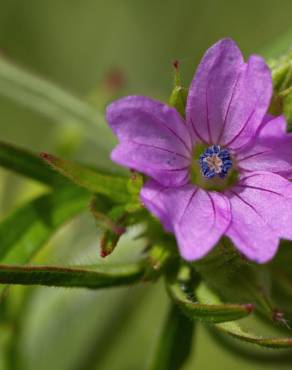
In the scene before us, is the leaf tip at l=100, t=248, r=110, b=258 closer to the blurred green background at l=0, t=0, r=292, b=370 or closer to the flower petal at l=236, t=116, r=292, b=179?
the flower petal at l=236, t=116, r=292, b=179

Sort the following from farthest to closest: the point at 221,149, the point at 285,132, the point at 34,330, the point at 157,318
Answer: the point at 157,318 < the point at 34,330 < the point at 221,149 < the point at 285,132

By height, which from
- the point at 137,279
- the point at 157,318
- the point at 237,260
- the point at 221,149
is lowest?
the point at 157,318

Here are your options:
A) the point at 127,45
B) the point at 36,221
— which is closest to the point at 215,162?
the point at 36,221

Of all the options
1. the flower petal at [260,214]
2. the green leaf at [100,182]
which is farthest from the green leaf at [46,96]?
the flower petal at [260,214]

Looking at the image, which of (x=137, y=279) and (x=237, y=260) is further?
(x=137, y=279)

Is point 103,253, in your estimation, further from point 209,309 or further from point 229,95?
point 229,95

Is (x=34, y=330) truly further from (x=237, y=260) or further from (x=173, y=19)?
(x=173, y=19)

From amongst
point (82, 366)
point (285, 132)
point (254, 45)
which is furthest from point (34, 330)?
point (254, 45)
